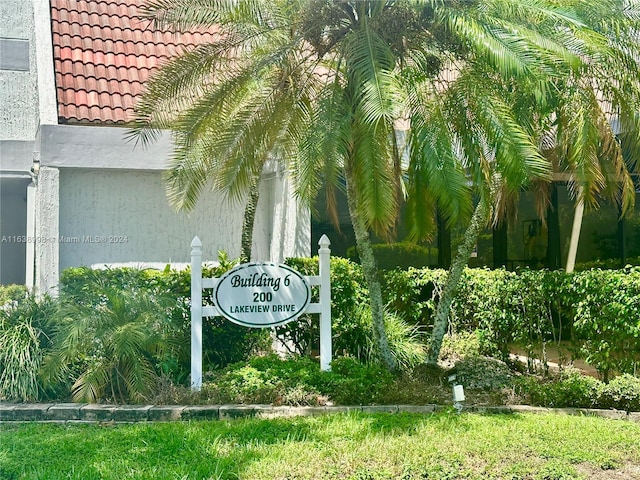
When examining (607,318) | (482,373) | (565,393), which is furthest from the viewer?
(482,373)

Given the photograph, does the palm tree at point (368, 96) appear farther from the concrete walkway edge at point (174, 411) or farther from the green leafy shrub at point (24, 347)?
the green leafy shrub at point (24, 347)

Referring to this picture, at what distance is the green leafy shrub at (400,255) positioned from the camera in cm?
1266

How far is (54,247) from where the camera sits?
395 inches

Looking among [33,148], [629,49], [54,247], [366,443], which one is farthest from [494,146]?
[33,148]

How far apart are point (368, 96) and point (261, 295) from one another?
303 centimetres

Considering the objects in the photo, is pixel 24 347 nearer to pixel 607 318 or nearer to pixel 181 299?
pixel 181 299

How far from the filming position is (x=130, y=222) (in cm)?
1069

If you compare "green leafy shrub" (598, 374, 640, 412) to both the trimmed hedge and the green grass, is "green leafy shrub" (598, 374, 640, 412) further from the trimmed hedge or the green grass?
the green grass

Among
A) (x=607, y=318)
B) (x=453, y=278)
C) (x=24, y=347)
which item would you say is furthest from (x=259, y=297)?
(x=607, y=318)

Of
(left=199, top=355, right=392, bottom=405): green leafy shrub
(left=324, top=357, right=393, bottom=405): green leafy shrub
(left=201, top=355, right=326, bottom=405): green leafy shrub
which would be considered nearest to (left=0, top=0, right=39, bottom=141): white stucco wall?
(left=201, top=355, right=326, bottom=405): green leafy shrub

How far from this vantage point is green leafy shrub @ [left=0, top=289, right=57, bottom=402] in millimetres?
7324

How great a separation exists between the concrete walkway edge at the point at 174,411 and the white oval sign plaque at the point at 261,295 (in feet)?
4.33

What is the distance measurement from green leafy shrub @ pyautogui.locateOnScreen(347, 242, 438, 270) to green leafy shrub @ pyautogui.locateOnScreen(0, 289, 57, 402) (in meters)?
5.95

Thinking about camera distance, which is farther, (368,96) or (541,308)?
(541,308)
